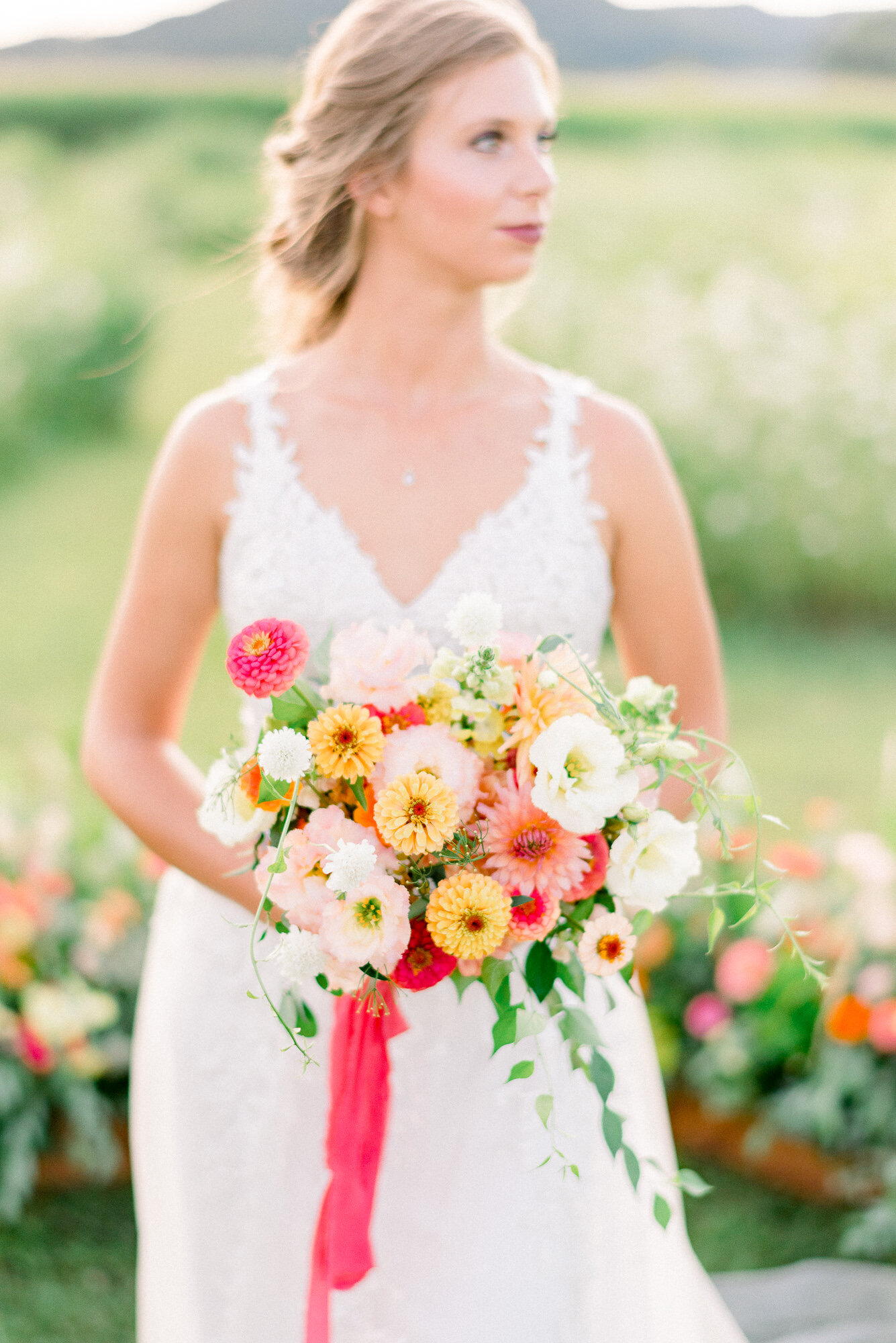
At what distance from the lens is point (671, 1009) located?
3.46 metres

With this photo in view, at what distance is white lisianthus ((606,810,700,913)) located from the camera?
4.38ft

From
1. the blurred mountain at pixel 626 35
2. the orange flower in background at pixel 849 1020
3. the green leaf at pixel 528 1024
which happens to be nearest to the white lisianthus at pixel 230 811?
the green leaf at pixel 528 1024

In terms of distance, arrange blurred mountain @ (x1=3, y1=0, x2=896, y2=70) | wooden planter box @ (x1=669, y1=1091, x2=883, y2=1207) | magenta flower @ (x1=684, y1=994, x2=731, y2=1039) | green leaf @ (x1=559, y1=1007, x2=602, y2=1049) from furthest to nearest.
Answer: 1. blurred mountain @ (x1=3, y1=0, x2=896, y2=70)
2. magenta flower @ (x1=684, y1=994, x2=731, y2=1039)
3. wooden planter box @ (x1=669, y1=1091, x2=883, y2=1207)
4. green leaf @ (x1=559, y1=1007, x2=602, y2=1049)

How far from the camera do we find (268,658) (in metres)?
1.31

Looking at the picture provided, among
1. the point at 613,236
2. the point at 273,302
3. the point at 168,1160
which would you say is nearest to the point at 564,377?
the point at 273,302

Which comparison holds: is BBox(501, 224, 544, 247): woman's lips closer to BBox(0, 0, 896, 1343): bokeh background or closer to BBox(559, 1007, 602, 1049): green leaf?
BBox(559, 1007, 602, 1049): green leaf

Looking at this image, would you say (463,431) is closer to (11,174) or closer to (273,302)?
(273,302)

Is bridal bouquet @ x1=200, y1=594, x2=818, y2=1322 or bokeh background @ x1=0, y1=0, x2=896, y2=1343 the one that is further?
bokeh background @ x1=0, y1=0, x2=896, y2=1343

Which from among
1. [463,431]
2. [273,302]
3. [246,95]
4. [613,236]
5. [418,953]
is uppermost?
[246,95]

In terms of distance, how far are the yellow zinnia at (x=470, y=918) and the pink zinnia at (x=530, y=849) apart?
0.16 feet

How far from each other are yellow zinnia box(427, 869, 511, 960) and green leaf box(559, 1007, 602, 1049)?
0.79 feet

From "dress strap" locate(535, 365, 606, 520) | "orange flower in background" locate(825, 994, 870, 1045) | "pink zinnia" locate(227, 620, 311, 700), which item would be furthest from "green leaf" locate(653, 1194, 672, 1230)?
"orange flower in background" locate(825, 994, 870, 1045)

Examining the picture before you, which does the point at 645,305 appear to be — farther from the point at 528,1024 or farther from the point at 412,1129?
the point at 528,1024

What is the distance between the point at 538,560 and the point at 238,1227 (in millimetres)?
1173
